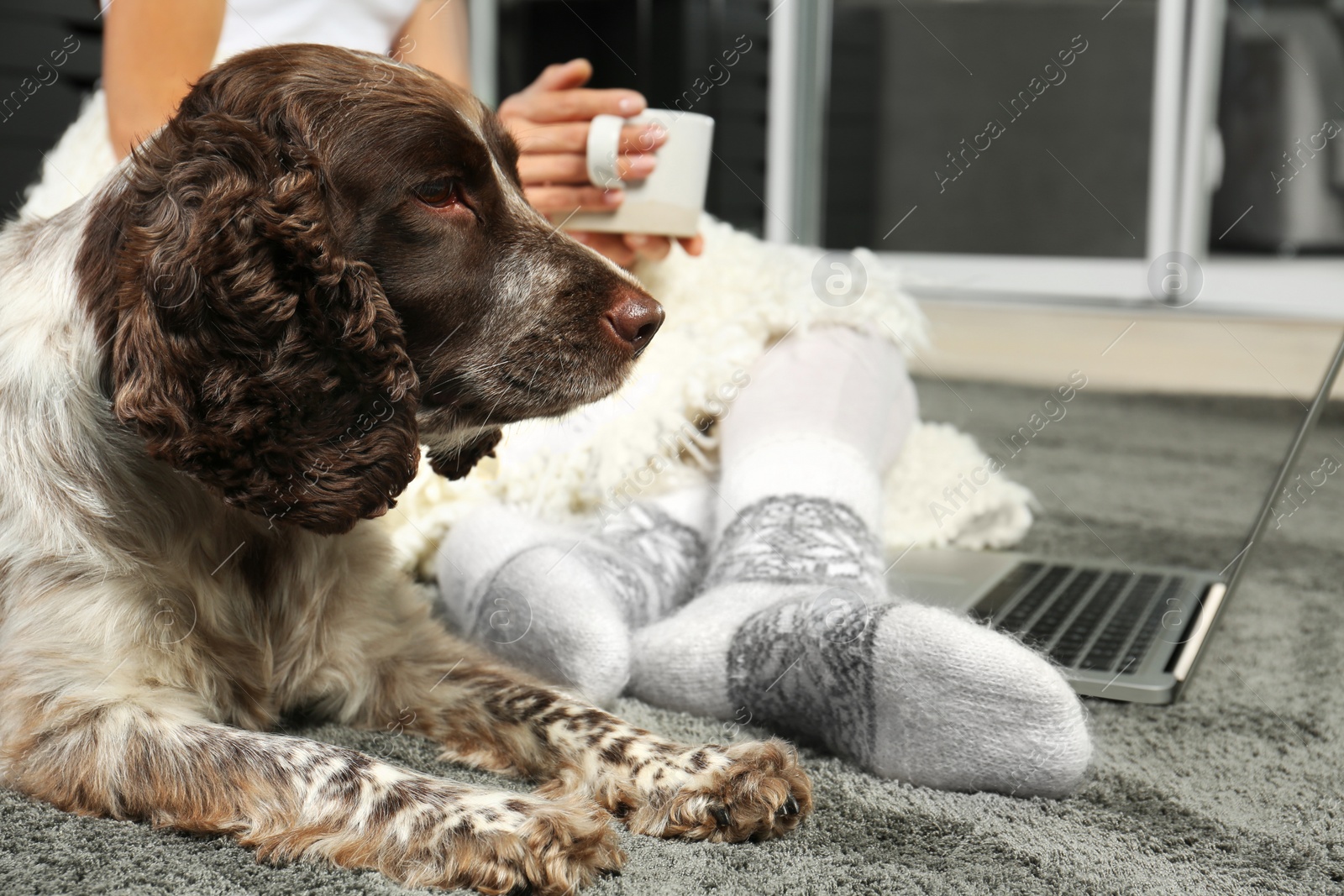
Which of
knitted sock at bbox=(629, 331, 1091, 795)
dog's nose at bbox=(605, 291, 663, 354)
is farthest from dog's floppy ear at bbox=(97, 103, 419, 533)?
knitted sock at bbox=(629, 331, 1091, 795)

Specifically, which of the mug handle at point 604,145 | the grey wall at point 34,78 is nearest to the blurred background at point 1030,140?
the grey wall at point 34,78

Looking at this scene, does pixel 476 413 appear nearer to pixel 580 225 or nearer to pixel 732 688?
pixel 732 688

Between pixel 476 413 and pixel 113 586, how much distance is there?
448mm

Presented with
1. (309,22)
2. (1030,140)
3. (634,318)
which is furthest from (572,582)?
A: (1030,140)

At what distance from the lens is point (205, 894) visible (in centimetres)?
102

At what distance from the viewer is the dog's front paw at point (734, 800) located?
1186mm

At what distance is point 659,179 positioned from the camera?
1887 mm

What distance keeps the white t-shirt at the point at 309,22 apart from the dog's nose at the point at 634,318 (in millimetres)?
Answer: 1071

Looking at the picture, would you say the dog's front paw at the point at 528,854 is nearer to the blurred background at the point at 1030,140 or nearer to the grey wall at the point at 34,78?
the grey wall at the point at 34,78

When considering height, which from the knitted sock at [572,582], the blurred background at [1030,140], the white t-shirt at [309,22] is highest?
the blurred background at [1030,140]

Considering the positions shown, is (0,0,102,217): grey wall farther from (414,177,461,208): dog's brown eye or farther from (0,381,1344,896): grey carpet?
(0,381,1344,896): grey carpet

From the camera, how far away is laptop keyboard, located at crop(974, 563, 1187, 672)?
5.76ft

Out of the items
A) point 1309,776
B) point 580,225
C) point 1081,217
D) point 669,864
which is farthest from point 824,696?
point 1081,217

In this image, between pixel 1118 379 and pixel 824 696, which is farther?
pixel 1118 379
